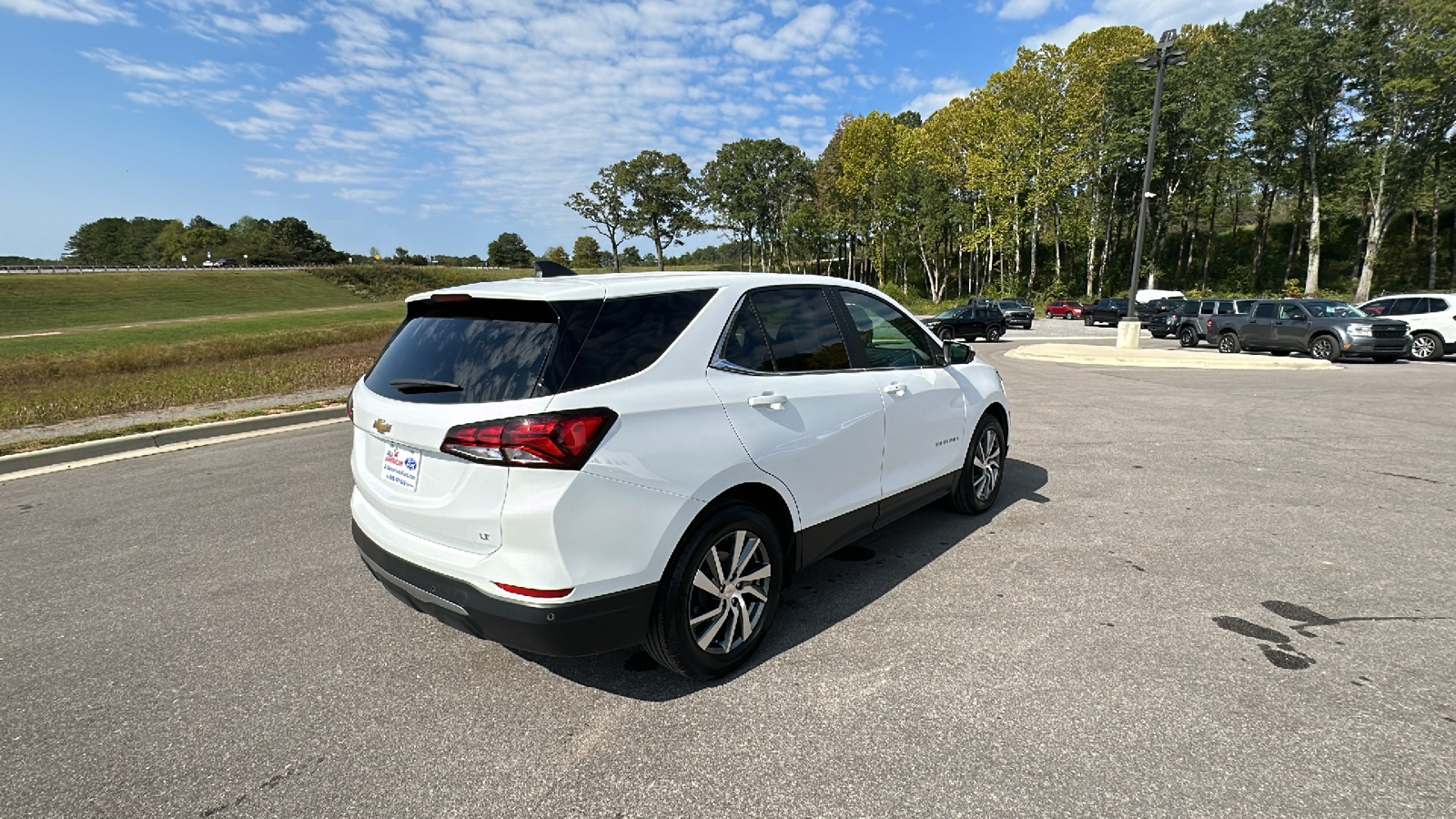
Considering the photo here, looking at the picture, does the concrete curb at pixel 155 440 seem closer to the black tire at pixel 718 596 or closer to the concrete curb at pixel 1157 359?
the black tire at pixel 718 596

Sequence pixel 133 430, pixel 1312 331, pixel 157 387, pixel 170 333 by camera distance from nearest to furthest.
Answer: pixel 133 430
pixel 157 387
pixel 1312 331
pixel 170 333

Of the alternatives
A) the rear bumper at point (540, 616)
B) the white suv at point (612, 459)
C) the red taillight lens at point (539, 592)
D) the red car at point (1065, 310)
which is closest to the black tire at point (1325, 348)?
the white suv at point (612, 459)

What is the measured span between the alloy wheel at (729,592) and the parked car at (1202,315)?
23244mm

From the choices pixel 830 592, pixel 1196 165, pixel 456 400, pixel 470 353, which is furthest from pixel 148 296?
pixel 1196 165

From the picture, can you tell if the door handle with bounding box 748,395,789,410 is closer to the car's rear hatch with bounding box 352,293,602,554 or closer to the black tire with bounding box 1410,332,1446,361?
the car's rear hatch with bounding box 352,293,602,554

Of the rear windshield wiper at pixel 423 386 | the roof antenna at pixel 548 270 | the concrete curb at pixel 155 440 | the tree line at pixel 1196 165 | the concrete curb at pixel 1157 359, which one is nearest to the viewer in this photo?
the rear windshield wiper at pixel 423 386

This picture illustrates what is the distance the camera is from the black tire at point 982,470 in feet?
14.8

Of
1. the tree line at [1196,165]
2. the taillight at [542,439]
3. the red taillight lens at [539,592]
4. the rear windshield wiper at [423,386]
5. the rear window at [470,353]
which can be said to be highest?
the tree line at [1196,165]

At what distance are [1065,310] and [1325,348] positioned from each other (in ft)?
85.0

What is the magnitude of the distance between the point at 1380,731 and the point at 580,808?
2.87 meters

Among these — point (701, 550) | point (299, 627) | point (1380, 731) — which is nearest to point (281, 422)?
point (299, 627)

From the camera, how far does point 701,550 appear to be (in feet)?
8.45

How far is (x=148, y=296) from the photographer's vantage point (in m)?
49.6

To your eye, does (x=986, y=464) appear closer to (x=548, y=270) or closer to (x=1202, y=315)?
(x=548, y=270)
